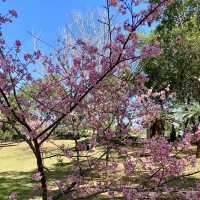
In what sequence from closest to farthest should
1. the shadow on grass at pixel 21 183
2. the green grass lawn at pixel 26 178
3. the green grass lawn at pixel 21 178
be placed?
the green grass lawn at pixel 26 178
the shadow on grass at pixel 21 183
the green grass lawn at pixel 21 178

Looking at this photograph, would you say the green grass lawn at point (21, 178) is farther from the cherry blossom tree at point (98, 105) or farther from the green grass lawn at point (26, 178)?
the cherry blossom tree at point (98, 105)

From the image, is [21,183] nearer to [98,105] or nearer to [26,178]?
[26,178]

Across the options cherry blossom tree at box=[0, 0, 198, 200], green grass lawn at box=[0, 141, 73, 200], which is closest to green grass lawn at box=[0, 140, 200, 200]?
green grass lawn at box=[0, 141, 73, 200]

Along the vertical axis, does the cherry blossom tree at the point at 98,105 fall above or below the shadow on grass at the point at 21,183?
above

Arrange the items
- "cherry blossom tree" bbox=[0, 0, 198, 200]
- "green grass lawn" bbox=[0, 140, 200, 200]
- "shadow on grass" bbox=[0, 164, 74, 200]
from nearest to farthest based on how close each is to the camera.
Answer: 1. "cherry blossom tree" bbox=[0, 0, 198, 200]
2. "green grass lawn" bbox=[0, 140, 200, 200]
3. "shadow on grass" bbox=[0, 164, 74, 200]

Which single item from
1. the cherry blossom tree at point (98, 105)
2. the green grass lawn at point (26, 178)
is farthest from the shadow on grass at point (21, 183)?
the cherry blossom tree at point (98, 105)

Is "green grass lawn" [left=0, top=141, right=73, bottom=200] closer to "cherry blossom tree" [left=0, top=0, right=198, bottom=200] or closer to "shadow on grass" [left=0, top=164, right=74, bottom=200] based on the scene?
"shadow on grass" [left=0, top=164, right=74, bottom=200]

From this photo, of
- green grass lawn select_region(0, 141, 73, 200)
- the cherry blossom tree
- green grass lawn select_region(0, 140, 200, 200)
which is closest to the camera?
the cherry blossom tree

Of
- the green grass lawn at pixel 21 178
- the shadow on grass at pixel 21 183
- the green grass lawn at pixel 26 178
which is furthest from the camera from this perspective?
the green grass lawn at pixel 21 178

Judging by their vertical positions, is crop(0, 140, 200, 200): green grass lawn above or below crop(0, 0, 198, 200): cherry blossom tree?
below

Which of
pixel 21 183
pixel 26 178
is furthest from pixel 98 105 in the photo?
pixel 26 178

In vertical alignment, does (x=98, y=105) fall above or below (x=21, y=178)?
above

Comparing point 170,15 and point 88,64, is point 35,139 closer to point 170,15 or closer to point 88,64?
point 88,64

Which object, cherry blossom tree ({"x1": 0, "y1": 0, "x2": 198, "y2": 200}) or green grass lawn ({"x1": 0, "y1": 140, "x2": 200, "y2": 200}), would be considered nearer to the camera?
cherry blossom tree ({"x1": 0, "y1": 0, "x2": 198, "y2": 200})
